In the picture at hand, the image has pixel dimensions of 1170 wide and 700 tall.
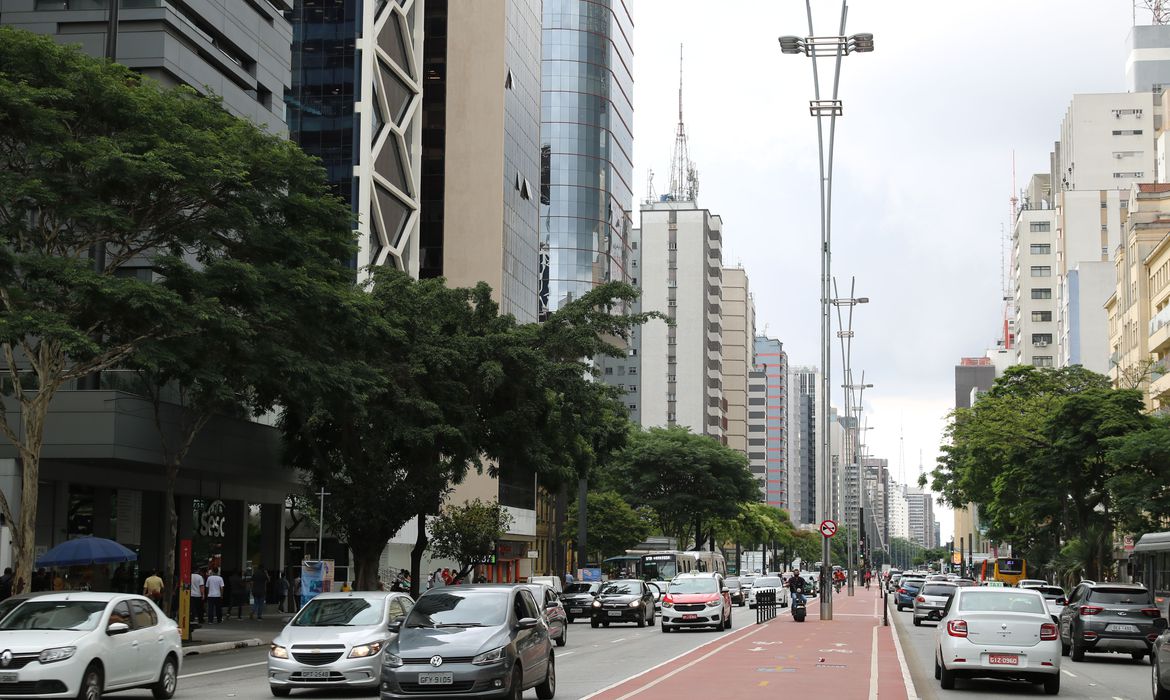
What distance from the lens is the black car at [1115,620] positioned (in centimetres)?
2895

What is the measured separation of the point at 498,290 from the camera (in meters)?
82.4

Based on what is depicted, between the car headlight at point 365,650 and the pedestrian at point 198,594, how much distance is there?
2017cm

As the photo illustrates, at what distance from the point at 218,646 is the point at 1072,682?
18.6 m

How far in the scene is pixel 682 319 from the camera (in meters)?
163

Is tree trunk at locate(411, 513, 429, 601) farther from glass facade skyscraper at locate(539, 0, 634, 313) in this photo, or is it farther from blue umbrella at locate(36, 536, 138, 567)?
glass facade skyscraper at locate(539, 0, 634, 313)

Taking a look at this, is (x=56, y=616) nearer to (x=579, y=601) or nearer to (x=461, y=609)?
(x=461, y=609)

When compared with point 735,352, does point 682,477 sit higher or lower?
lower

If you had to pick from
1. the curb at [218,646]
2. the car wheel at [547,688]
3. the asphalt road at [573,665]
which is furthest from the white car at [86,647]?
the curb at [218,646]

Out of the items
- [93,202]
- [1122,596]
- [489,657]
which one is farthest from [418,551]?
[489,657]

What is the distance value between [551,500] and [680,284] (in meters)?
74.8

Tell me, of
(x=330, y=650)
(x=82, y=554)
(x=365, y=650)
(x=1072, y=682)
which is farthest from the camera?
(x=82, y=554)

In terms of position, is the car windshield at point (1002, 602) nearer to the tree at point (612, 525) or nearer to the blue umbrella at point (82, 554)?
the blue umbrella at point (82, 554)

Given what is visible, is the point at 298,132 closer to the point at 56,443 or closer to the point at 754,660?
the point at 56,443

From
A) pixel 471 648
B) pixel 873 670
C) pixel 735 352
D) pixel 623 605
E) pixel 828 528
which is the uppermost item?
pixel 735 352
